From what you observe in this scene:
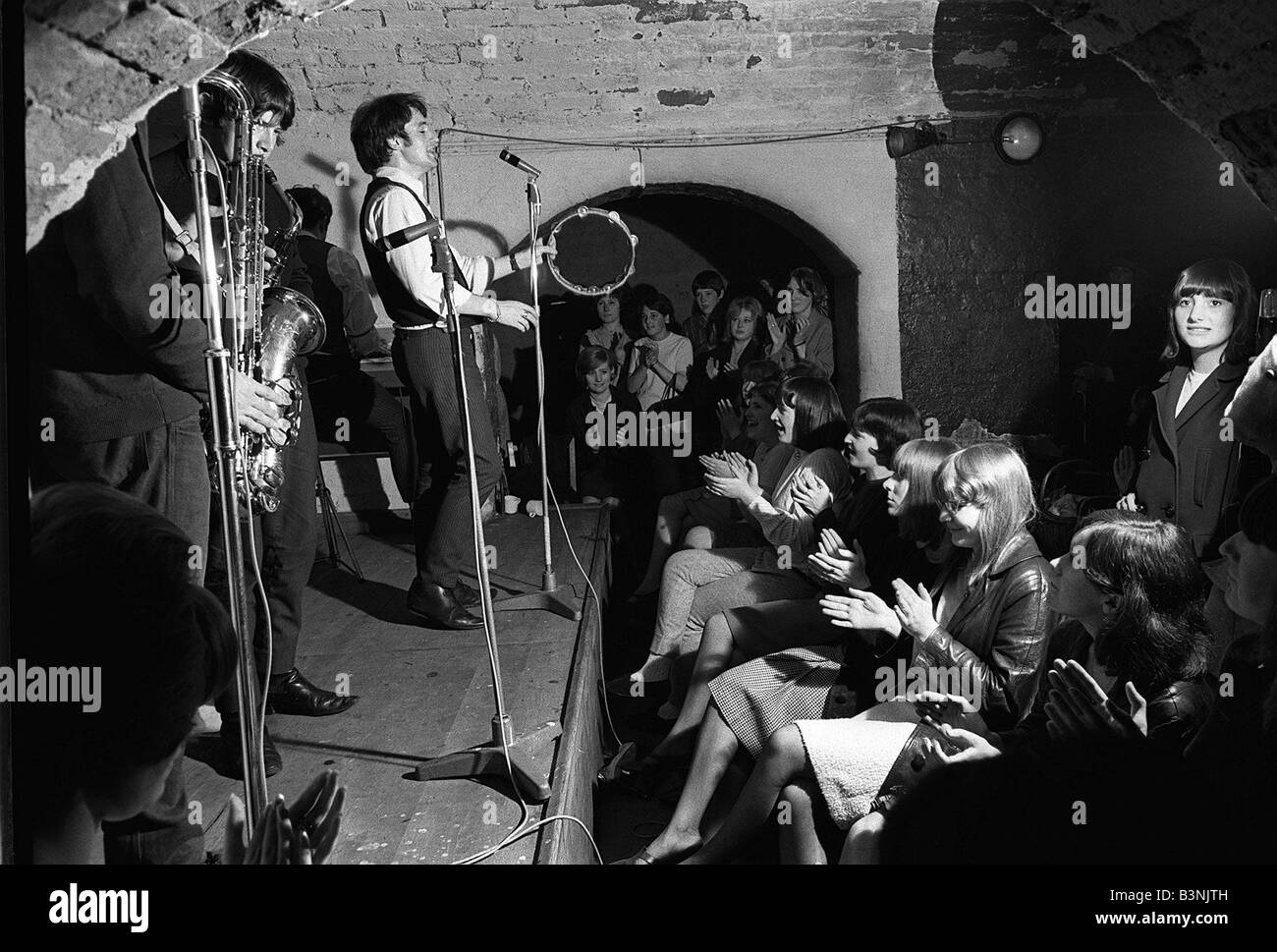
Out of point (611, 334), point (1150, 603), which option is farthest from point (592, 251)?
point (1150, 603)

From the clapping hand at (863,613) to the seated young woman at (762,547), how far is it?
97 cm

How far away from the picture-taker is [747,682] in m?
2.64

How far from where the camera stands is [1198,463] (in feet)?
8.06

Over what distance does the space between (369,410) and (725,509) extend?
1.66 meters

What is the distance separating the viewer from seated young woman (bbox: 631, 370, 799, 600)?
3922 mm

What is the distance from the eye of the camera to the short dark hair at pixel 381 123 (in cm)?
284

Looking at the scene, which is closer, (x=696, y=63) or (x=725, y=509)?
(x=725, y=509)

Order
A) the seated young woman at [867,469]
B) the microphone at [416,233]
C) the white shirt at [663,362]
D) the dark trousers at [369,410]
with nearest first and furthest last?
the microphone at [416,233], the seated young woman at [867,469], the dark trousers at [369,410], the white shirt at [663,362]

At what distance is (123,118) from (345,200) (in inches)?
155

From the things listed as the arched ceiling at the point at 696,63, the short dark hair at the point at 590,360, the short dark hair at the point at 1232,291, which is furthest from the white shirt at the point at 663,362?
the short dark hair at the point at 1232,291

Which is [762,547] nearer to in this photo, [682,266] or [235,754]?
[235,754]

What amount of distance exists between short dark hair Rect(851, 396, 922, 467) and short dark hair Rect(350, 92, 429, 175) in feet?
5.28

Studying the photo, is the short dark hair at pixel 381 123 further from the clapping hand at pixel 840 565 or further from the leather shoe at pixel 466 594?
the clapping hand at pixel 840 565
